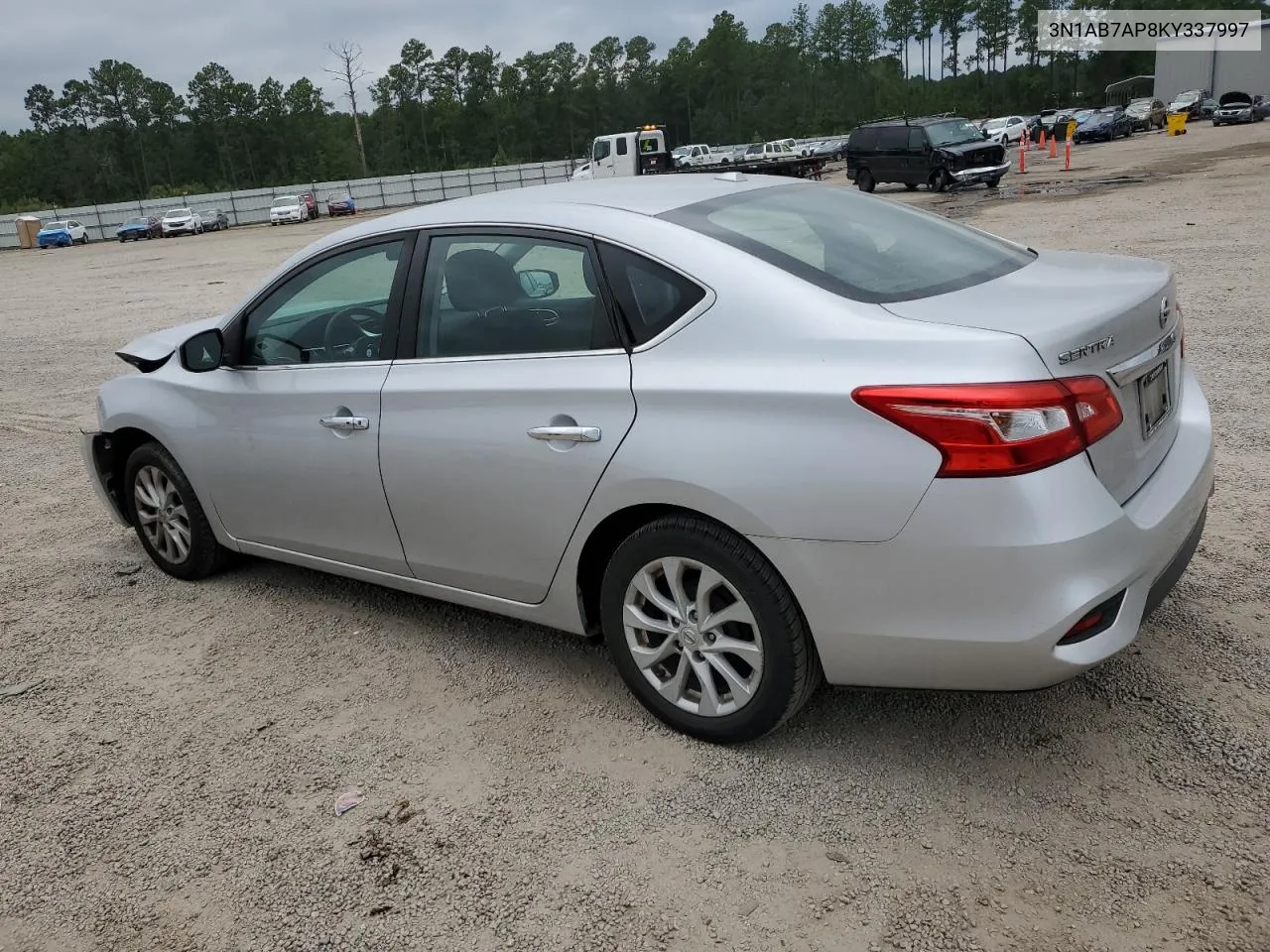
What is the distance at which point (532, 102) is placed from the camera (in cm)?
12025

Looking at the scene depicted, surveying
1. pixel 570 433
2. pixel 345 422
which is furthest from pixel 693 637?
pixel 345 422

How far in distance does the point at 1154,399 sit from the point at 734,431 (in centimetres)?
122

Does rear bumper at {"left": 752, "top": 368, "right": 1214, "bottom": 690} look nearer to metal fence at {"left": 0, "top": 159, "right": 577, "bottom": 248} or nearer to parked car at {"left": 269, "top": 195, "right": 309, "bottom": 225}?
parked car at {"left": 269, "top": 195, "right": 309, "bottom": 225}

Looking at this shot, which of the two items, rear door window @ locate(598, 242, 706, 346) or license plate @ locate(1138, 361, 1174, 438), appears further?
rear door window @ locate(598, 242, 706, 346)

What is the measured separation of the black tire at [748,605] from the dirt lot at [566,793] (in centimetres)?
13

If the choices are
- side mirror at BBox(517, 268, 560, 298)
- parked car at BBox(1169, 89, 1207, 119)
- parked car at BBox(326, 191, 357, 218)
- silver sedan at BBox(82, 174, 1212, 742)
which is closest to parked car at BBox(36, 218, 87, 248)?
parked car at BBox(326, 191, 357, 218)

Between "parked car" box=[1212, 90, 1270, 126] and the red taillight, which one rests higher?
the red taillight

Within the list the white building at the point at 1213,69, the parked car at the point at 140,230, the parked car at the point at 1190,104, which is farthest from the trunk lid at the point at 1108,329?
the white building at the point at 1213,69

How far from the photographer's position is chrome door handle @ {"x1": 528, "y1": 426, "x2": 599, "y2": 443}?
3.02 metres

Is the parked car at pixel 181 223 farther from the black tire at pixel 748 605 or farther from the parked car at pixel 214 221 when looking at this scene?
the black tire at pixel 748 605

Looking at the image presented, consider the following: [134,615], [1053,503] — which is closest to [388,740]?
[134,615]

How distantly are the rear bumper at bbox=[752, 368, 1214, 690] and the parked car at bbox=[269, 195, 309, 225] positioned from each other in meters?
51.8

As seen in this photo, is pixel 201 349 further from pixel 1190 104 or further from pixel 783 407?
pixel 1190 104

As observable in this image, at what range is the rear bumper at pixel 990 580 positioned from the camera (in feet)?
7.98
